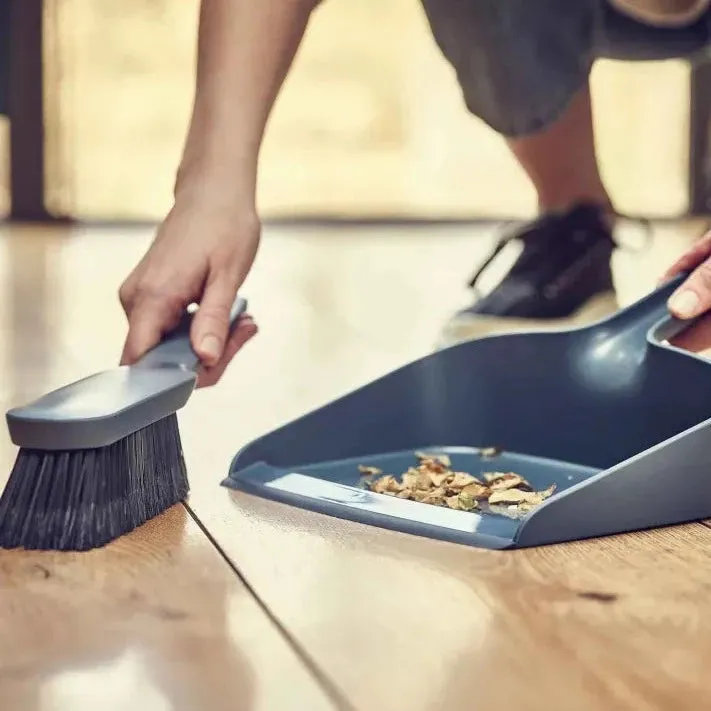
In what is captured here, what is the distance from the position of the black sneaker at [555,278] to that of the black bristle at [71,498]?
80 centimetres

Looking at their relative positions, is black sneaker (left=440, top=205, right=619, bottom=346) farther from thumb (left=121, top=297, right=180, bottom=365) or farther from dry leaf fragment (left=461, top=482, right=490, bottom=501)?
dry leaf fragment (left=461, top=482, right=490, bottom=501)

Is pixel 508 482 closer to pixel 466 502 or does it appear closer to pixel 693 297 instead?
pixel 466 502

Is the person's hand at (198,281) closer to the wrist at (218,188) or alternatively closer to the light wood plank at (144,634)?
the wrist at (218,188)

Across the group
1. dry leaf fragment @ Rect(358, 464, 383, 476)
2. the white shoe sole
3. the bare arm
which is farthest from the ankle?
dry leaf fragment @ Rect(358, 464, 383, 476)

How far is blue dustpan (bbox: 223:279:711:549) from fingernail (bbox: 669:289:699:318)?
2cm

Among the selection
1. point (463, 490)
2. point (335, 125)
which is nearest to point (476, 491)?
point (463, 490)

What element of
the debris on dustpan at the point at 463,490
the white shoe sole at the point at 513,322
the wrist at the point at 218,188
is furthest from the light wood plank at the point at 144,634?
the white shoe sole at the point at 513,322

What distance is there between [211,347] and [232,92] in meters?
0.28

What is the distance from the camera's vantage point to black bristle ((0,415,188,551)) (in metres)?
0.58

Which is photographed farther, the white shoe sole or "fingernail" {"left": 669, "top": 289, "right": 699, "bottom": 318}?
the white shoe sole

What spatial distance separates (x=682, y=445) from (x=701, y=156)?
3.24 meters

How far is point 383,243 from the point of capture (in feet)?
9.41

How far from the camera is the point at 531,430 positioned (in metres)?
0.81

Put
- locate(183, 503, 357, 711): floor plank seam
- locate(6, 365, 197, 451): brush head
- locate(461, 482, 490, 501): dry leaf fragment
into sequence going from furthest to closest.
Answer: locate(461, 482, 490, 501): dry leaf fragment, locate(6, 365, 197, 451): brush head, locate(183, 503, 357, 711): floor plank seam
